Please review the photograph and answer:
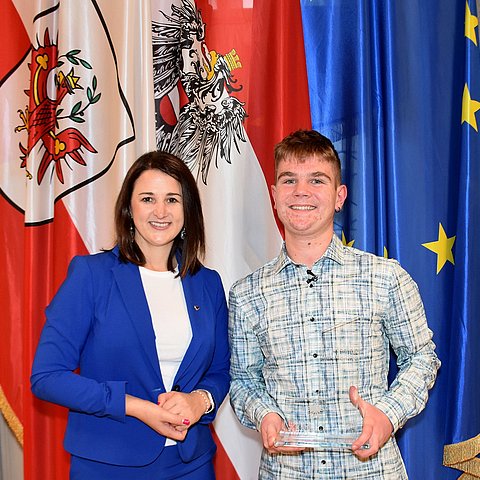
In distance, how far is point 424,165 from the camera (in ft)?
8.57

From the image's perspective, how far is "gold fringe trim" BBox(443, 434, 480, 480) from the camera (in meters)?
2.58

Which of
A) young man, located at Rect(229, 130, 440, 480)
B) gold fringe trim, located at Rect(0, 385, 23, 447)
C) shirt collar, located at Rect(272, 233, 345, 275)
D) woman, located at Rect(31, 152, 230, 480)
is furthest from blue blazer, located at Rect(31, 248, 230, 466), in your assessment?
gold fringe trim, located at Rect(0, 385, 23, 447)

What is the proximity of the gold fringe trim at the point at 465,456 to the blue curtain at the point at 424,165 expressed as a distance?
0.03m

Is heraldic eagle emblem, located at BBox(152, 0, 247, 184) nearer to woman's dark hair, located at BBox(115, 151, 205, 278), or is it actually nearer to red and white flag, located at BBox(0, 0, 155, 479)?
red and white flag, located at BBox(0, 0, 155, 479)

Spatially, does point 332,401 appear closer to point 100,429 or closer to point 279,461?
point 279,461

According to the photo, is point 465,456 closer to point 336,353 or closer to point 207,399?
point 336,353

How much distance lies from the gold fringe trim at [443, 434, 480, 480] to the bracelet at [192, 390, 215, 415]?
3.81 feet

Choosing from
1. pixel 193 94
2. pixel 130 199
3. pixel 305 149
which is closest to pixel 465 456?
pixel 305 149

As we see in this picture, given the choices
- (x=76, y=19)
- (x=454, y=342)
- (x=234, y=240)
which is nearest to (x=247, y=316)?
(x=234, y=240)

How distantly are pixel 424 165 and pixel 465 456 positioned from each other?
1.16 meters

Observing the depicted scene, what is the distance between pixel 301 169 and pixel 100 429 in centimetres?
95

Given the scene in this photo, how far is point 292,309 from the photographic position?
197 cm

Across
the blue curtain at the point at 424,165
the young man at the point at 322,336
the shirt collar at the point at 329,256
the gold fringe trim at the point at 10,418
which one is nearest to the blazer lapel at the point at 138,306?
the young man at the point at 322,336

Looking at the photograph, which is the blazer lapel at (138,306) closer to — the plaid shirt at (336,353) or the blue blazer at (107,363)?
the blue blazer at (107,363)
